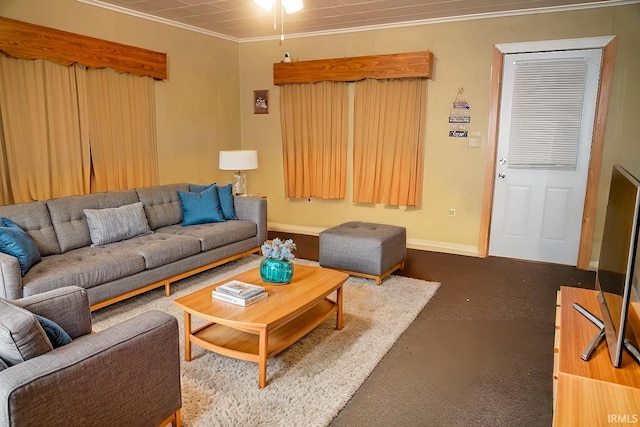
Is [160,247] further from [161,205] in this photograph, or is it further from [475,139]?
[475,139]

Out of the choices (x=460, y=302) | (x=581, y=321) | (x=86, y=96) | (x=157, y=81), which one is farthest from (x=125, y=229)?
Result: (x=581, y=321)

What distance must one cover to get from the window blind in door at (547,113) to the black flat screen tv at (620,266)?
276 cm

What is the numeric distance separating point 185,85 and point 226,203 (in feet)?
5.94

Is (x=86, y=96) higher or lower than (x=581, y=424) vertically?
higher

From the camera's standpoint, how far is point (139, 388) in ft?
5.61

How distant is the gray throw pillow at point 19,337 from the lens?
1.49 m

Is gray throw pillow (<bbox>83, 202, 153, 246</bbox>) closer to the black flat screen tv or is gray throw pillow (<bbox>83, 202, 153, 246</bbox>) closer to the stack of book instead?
Answer: the stack of book

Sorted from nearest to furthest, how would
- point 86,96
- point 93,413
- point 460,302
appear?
point 93,413
point 460,302
point 86,96

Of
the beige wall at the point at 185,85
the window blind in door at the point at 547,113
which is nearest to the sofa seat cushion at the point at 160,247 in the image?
the beige wall at the point at 185,85

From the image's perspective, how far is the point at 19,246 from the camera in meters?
2.88

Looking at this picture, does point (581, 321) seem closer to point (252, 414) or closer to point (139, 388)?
point (252, 414)

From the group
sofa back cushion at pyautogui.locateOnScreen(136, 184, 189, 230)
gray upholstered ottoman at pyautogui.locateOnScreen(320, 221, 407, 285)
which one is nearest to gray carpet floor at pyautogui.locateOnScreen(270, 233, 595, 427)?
gray upholstered ottoman at pyautogui.locateOnScreen(320, 221, 407, 285)

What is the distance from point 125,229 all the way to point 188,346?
1.63m

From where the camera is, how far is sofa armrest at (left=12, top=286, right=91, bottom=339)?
1898 millimetres
